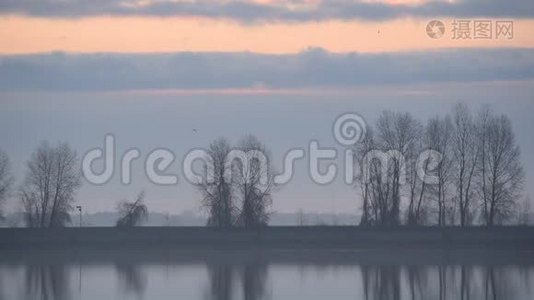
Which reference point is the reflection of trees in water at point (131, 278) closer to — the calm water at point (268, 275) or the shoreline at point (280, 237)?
the calm water at point (268, 275)

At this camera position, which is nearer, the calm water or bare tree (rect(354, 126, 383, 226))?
the calm water

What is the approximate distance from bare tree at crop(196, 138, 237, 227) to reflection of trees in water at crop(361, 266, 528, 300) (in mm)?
13311

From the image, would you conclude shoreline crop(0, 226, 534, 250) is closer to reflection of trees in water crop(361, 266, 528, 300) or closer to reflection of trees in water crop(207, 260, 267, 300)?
reflection of trees in water crop(207, 260, 267, 300)

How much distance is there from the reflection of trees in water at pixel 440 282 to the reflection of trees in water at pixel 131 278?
4.62m

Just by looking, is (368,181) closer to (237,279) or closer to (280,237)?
(280,237)

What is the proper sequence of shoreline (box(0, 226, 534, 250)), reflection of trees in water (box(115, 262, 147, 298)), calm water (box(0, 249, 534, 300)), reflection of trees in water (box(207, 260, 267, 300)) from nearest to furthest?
reflection of trees in water (box(207, 260, 267, 300))
calm water (box(0, 249, 534, 300))
reflection of trees in water (box(115, 262, 147, 298))
shoreline (box(0, 226, 534, 250))

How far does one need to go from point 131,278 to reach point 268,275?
3.22 meters

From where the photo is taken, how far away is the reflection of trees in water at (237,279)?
86.5ft

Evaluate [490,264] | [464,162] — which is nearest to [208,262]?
[490,264]

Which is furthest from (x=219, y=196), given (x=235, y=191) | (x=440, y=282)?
(x=440, y=282)

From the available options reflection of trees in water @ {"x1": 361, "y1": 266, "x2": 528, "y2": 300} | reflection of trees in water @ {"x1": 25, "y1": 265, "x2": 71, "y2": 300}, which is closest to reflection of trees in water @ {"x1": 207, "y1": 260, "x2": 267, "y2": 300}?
reflection of trees in water @ {"x1": 361, "y1": 266, "x2": 528, "y2": 300}

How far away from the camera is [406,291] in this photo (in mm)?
26734

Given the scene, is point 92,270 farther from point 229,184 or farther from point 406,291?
point 229,184

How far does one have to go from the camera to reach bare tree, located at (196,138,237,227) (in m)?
46.8
